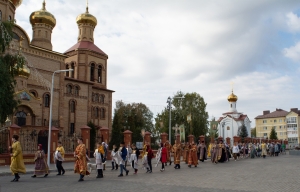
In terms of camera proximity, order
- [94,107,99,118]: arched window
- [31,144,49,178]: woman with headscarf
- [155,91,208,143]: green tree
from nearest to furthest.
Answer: [31,144,49,178]: woman with headscarf, [94,107,99,118]: arched window, [155,91,208,143]: green tree

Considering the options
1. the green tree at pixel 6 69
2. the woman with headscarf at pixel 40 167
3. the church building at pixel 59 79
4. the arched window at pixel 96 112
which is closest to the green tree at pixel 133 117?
the arched window at pixel 96 112

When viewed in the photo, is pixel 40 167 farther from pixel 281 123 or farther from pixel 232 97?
pixel 281 123

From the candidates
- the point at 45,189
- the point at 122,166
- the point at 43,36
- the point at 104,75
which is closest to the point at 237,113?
the point at 104,75

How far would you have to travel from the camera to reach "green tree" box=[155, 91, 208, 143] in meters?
59.0

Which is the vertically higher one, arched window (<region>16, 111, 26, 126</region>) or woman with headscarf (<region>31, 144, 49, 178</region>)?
arched window (<region>16, 111, 26, 126</region>)

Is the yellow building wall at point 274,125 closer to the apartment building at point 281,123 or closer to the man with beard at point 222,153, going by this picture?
the apartment building at point 281,123

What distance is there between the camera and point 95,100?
153 ft

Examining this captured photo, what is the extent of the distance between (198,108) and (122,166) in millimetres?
47139

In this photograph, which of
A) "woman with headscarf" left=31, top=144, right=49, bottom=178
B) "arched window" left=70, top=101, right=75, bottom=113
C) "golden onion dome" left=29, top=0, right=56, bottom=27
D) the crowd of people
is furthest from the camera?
"arched window" left=70, top=101, right=75, bottom=113

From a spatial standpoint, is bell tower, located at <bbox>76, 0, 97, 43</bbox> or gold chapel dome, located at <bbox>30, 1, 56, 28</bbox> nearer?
gold chapel dome, located at <bbox>30, 1, 56, 28</bbox>

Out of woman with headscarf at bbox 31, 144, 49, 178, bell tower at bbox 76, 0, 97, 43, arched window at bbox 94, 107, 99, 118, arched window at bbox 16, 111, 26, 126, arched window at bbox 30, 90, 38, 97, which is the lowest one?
woman with headscarf at bbox 31, 144, 49, 178

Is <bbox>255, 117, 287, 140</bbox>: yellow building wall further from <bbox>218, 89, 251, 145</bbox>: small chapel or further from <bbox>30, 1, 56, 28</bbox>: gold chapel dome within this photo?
<bbox>30, 1, 56, 28</bbox>: gold chapel dome

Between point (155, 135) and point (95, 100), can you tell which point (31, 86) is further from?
point (155, 135)

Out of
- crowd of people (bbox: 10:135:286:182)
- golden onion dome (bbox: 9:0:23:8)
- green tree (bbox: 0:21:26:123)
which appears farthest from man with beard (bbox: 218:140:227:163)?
golden onion dome (bbox: 9:0:23:8)
